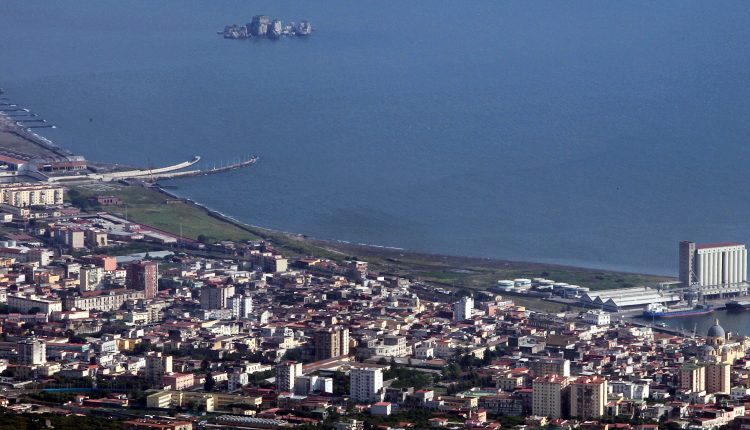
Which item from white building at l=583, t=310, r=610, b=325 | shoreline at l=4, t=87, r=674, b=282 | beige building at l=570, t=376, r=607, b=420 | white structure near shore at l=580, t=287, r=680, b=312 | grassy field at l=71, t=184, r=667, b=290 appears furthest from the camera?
shoreline at l=4, t=87, r=674, b=282

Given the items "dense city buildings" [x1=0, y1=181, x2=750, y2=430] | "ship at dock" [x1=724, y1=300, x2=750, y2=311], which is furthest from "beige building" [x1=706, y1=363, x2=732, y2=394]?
"ship at dock" [x1=724, y1=300, x2=750, y2=311]

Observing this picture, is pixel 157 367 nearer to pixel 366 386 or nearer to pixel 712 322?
pixel 366 386

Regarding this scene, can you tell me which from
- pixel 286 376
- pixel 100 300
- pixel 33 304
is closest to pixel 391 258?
pixel 100 300

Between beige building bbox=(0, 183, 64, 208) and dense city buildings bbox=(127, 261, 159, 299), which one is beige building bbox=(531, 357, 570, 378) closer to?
dense city buildings bbox=(127, 261, 159, 299)

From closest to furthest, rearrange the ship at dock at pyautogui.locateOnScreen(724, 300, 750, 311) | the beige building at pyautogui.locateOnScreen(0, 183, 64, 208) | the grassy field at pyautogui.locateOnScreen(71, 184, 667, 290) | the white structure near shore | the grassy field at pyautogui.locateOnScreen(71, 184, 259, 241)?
the white structure near shore, the ship at dock at pyautogui.locateOnScreen(724, 300, 750, 311), the grassy field at pyautogui.locateOnScreen(71, 184, 667, 290), the grassy field at pyautogui.locateOnScreen(71, 184, 259, 241), the beige building at pyautogui.locateOnScreen(0, 183, 64, 208)

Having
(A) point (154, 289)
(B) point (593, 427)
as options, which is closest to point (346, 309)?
(A) point (154, 289)

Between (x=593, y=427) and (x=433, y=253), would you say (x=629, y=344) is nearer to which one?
(x=593, y=427)

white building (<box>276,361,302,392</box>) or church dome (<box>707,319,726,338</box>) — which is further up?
church dome (<box>707,319,726,338</box>)
